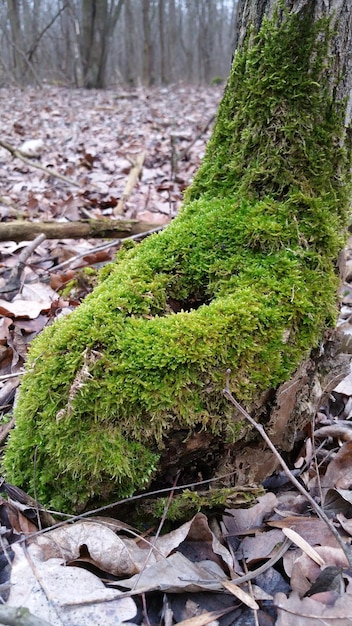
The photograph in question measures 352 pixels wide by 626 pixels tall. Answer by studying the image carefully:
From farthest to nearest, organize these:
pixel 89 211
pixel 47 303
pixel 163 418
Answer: pixel 89 211 → pixel 47 303 → pixel 163 418

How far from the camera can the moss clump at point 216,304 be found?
5.45 ft

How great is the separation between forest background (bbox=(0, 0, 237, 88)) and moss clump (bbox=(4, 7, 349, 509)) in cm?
1476

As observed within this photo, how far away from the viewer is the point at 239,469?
1.90 m

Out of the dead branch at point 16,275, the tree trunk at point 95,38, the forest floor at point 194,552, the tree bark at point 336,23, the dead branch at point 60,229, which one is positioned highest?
the tree trunk at point 95,38

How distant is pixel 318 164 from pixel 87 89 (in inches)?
804

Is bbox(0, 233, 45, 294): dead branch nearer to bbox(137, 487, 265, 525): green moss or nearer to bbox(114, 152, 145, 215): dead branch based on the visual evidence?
bbox(114, 152, 145, 215): dead branch

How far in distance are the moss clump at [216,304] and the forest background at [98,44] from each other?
1476 centimetres

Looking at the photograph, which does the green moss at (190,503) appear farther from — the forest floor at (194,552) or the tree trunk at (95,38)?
the tree trunk at (95,38)

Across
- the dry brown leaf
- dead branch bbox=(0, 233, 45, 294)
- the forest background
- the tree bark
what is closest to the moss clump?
the tree bark

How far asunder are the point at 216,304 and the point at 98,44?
65.3ft

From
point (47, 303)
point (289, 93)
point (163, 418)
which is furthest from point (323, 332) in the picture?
point (47, 303)

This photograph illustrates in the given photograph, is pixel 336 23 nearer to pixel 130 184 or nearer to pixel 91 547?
pixel 91 547

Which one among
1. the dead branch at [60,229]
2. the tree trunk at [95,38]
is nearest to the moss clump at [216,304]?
the dead branch at [60,229]

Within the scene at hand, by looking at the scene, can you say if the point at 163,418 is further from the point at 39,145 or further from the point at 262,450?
the point at 39,145
